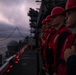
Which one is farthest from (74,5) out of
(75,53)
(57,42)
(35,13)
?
(35,13)

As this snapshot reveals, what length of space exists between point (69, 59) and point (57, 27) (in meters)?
2.34

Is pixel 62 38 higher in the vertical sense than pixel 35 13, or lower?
lower

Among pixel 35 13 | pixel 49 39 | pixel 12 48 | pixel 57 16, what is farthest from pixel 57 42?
pixel 35 13

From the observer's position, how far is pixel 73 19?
3045 millimetres

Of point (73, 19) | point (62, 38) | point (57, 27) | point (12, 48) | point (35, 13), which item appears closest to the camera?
point (73, 19)

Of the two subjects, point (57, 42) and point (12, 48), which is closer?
point (57, 42)

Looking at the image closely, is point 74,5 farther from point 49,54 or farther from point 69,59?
point 49,54

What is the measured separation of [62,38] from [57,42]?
0.28m

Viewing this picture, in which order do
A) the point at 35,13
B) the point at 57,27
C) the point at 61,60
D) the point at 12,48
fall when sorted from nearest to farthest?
the point at 61,60, the point at 57,27, the point at 12,48, the point at 35,13

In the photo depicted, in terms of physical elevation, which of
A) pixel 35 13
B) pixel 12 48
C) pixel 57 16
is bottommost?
pixel 12 48

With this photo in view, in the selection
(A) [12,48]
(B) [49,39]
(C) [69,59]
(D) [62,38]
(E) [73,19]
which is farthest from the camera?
(A) [12,48]

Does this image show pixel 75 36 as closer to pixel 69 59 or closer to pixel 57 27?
pixel 69 59

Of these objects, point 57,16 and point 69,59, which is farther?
point 57,16

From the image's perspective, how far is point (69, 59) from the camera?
8.70 ft
